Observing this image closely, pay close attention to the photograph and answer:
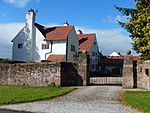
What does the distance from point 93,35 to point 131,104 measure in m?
45.4

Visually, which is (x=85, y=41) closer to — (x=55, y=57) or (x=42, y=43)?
(x=42, y=43)

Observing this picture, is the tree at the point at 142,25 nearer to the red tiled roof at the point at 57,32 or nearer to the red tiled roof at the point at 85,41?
the red tiled roof at the point at 57,32

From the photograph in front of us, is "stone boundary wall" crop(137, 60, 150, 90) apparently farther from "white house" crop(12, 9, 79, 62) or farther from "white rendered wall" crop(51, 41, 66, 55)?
"white rendered wall" crop(51, 41, 66, 55)

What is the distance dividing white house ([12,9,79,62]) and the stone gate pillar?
26.1 m

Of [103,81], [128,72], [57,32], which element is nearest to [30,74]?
[103,81]

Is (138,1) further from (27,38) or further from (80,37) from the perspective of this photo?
(80,37)

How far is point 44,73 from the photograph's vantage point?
25.6 m

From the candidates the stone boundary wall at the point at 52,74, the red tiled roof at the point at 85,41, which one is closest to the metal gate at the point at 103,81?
the stone boundary wall at the point at 52,74

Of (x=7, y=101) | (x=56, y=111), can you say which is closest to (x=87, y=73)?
(x=7, y=101)

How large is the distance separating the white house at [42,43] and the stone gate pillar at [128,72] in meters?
26.1

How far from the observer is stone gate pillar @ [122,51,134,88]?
908 inches

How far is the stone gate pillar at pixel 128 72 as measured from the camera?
75.7ft

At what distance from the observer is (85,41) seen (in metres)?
58.4

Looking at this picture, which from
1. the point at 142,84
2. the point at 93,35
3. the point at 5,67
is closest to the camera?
the point at 142,84
